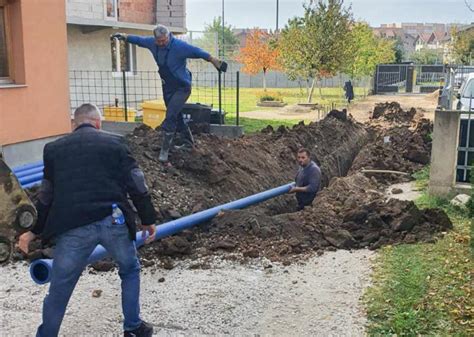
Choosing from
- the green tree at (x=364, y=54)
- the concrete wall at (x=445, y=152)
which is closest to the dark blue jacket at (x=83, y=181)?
Answer: the concrete wall at (x=445, y=152)

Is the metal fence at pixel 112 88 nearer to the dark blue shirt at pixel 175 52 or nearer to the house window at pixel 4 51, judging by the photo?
the house window at pixel 4 51

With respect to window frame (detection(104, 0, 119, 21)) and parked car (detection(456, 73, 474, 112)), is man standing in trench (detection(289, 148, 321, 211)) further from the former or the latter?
window frame (detection(104, 0, 119, 21))

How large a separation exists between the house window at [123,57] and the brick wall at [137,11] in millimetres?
1184

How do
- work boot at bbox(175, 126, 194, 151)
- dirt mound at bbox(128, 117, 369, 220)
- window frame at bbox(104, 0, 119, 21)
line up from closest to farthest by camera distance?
1. dirt mound at bbox(128, 117, 369, 220)
2. work boot at bbox(175, 126, 194, 151)
3. window frame at bbox(104, 0, 119, 21)

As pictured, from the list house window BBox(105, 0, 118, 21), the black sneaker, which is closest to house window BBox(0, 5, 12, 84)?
the black sneaker

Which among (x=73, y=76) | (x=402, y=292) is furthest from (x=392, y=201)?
(x=73, y=76)

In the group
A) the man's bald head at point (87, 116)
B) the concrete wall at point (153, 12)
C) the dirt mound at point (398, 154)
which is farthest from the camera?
the concrete wall at point (153, 12)

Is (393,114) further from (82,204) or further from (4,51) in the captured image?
(82,204)

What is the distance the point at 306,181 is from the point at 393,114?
37.3ft

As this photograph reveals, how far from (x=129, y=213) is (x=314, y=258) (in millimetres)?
2614

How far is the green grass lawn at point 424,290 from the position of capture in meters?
4.27

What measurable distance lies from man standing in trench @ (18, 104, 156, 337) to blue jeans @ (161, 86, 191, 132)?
4.29m

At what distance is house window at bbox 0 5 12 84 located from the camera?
1030 cm

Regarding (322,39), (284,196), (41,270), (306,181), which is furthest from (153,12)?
(41,270)
